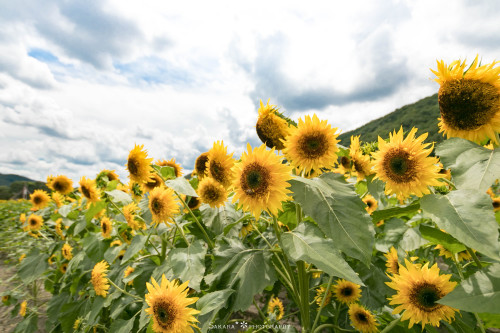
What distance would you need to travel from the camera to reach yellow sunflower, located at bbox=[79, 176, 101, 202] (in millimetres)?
3111

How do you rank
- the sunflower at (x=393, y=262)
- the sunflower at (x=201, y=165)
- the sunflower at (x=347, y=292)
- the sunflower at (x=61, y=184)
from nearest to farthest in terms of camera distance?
the sunflower at (x=393, y=262)
the sunflower at (x=201, y=165)
the sunflower at (x=347, y=292)
the sunflower at (x=61, y=184)

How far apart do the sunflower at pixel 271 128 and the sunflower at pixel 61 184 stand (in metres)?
3.77

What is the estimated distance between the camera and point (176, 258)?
1.65m

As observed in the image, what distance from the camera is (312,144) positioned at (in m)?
1.35

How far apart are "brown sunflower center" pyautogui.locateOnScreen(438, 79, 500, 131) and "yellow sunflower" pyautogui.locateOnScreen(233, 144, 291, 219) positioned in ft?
2.55

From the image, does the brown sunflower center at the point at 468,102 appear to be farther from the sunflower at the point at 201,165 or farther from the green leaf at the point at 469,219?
the sunflower at the point at 201,165

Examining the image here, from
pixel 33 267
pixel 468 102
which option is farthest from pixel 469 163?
pixel 33 267

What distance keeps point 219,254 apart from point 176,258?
0.34m

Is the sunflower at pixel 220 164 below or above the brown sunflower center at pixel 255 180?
above

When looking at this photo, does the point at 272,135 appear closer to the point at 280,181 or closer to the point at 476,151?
the point at 280,181

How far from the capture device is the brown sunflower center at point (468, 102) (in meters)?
1.15

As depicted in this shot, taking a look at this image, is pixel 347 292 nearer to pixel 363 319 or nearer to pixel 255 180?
pixel 363 319

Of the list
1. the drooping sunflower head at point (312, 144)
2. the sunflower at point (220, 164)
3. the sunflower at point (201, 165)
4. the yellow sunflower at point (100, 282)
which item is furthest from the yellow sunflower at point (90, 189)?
the drooping sunflower head at point (312, 144)

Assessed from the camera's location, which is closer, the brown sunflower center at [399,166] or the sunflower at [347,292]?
the brown sunflower center at [399,166]
